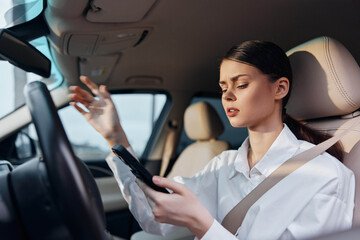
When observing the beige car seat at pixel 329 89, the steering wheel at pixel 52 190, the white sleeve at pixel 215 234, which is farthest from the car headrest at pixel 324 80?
the steering wheel at pixel 52 190

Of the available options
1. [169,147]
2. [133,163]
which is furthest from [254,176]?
[169,147]

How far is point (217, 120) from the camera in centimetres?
256

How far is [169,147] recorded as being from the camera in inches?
120

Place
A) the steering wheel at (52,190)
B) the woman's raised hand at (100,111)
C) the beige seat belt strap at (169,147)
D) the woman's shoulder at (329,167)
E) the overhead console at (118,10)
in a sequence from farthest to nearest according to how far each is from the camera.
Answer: the beige seat belt strap at (169,147), the overhead console at (118,10), the woman's raised hand at (100,111), the woman's shoulder at (329,167), the steering wheel at (52,190)

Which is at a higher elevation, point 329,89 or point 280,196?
point 329,89

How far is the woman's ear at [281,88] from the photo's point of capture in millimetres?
1328

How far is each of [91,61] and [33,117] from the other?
139cm

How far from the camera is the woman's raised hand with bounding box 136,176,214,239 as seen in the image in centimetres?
96

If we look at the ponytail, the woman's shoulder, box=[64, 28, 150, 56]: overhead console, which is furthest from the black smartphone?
box=[64, 28, 150, 56]: overhead console

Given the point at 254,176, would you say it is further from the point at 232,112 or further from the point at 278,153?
the point at 232,112

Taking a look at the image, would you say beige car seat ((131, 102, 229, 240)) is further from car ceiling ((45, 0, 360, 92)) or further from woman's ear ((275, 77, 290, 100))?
woman's ear ((275, 77, 290, 100))

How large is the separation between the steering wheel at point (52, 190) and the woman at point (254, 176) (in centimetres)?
27

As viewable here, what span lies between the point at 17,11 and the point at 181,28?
0.80 meters

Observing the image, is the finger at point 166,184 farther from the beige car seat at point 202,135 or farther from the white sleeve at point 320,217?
the beige car seat at point 202,135
